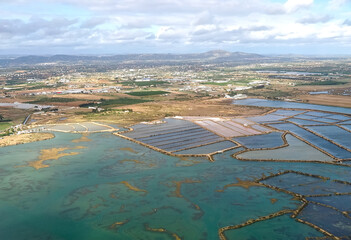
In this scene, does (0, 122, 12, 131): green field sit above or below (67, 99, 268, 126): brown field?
below

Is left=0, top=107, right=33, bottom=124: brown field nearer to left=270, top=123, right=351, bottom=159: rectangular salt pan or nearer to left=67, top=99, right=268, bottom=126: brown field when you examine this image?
left=67, top=99, right=268, bottom=126: brown field

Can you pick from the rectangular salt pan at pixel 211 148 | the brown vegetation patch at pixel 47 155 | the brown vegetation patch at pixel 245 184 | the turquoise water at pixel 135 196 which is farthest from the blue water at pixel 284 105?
the brown vegetation patch at pixel 47 155

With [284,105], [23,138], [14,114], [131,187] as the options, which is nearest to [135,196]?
[131,187]

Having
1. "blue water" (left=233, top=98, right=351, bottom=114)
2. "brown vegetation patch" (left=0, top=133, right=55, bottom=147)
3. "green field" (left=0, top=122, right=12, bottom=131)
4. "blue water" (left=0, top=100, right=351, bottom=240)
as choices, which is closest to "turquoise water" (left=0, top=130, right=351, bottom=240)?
"blue water" (left=0, top=100, right=351, bottom=240)

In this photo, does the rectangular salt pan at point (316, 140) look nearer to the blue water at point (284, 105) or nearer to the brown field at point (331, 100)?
the blue water at point (284, 105)

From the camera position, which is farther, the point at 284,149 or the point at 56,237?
the point at 284,149

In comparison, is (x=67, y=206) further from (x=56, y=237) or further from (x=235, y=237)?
(x=235, y=237)

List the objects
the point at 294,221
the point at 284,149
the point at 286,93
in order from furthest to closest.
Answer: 1. the point at 286,93
2. the point at 284,149
3. the point at 294,221

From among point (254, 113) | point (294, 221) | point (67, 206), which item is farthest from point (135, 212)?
point (254, 113)
